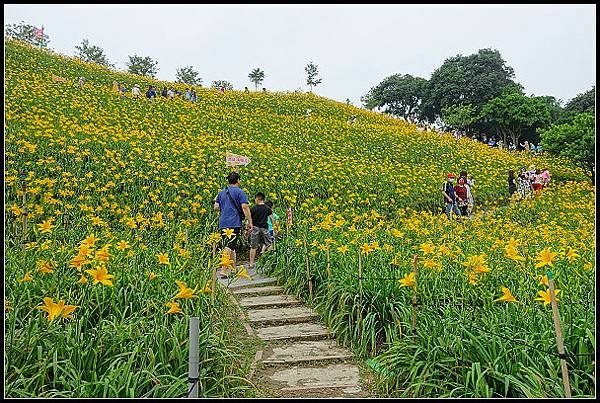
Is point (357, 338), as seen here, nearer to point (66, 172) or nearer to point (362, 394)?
point (362, 394)

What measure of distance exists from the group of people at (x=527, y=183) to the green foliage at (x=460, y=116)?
59.4 feet

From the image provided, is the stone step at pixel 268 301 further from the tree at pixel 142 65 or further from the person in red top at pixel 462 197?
the tree at pixel 142 65

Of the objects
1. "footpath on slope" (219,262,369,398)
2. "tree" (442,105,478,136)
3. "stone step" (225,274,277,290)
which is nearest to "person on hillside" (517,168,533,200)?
"stone step" (225,274,277,290)

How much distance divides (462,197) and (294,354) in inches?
292

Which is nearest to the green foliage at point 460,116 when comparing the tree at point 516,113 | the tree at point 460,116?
the tree at point 460,116

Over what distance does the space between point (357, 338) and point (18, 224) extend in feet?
13.4

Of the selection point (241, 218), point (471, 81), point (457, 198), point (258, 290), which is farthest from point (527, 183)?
point (471, 81)

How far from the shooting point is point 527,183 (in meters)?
A: 14.3

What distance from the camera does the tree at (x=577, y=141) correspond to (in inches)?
595

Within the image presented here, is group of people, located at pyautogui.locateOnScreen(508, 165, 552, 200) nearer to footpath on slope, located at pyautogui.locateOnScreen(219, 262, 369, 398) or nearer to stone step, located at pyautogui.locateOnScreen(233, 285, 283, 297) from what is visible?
stone step, located at pyautogui.locateOnScreen(233, 285, 283, 297)

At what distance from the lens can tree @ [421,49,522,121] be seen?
119 feet

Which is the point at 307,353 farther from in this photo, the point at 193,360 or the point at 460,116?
the point at 460,116

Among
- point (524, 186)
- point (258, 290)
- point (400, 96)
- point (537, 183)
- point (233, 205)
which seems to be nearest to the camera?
point (258, 290)

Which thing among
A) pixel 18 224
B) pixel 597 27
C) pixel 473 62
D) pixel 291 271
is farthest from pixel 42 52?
pixel 473 62
